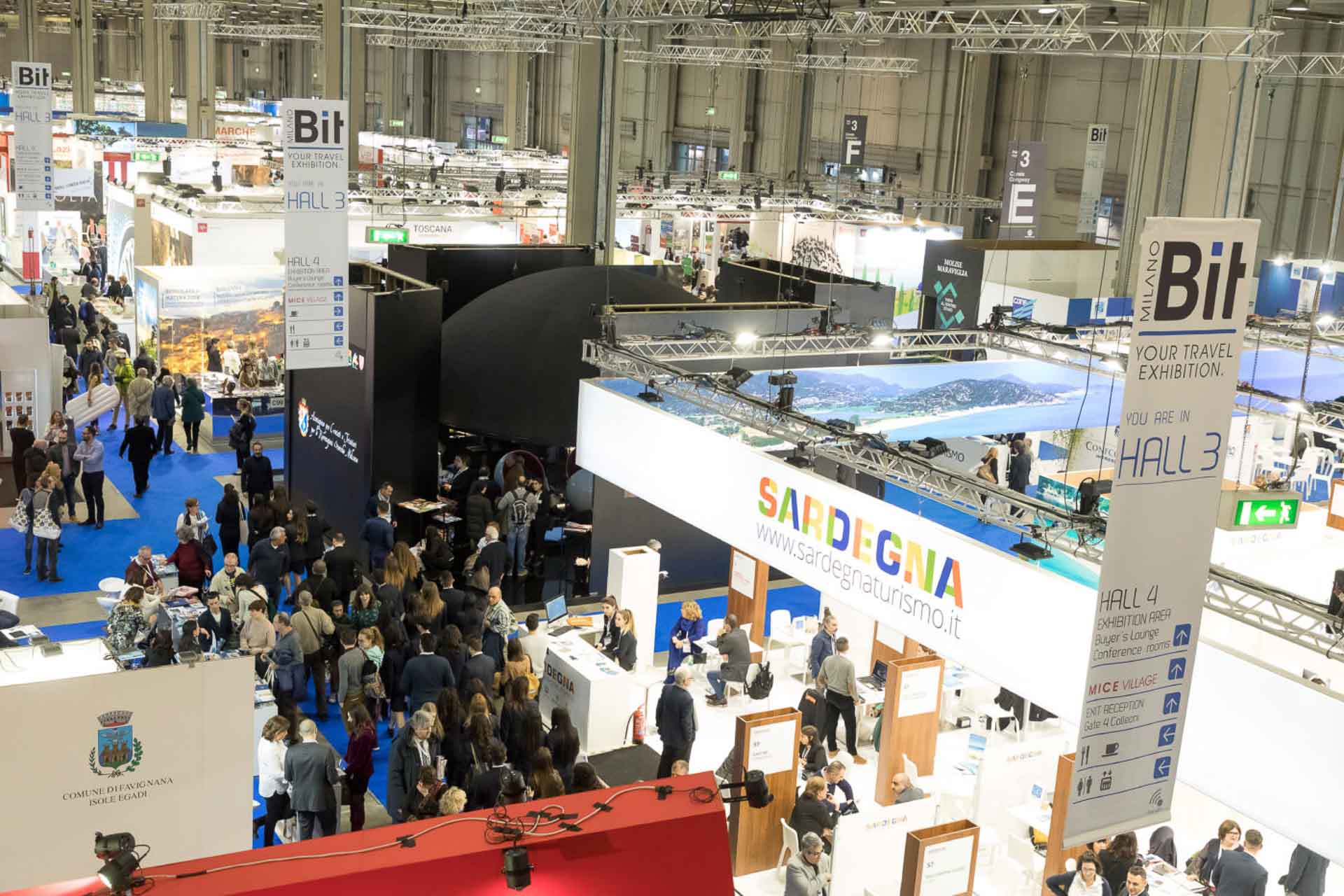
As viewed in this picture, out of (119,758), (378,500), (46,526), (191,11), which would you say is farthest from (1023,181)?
(191,11)

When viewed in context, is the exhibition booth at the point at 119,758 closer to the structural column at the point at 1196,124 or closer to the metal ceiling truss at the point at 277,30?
the structural column at the point at 1196,124

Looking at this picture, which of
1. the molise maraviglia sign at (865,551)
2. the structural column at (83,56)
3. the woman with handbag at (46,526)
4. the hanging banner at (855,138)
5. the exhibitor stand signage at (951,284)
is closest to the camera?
the molise maraviglia sign at (865,551)

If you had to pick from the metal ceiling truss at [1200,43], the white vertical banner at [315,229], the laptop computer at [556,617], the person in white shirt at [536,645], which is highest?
the metal ceiling truss at [1200,43]

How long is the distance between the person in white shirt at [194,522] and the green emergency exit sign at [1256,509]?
7.62 metres

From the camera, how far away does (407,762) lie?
25.2 feet

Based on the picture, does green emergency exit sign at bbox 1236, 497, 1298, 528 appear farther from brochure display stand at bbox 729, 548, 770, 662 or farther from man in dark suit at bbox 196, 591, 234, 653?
man in dark suit at bbox 196, 591, 234, 653

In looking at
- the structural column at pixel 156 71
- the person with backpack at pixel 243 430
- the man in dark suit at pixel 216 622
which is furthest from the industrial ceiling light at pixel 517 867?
the structural column at pixel 156 71

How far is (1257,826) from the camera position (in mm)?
9055

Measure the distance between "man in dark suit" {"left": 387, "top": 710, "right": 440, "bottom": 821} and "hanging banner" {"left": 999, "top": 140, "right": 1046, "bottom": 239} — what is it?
11196mm

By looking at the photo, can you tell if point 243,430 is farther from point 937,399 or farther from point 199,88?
point 199,88

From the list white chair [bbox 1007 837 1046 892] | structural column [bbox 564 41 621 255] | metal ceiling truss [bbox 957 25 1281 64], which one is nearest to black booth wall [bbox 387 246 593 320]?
structural column [bbox 564 41 621 255]

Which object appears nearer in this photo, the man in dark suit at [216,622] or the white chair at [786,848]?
the white chair at [786,848]

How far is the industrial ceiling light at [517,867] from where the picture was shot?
193 inches

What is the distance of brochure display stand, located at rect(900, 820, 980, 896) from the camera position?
7.40 metres
